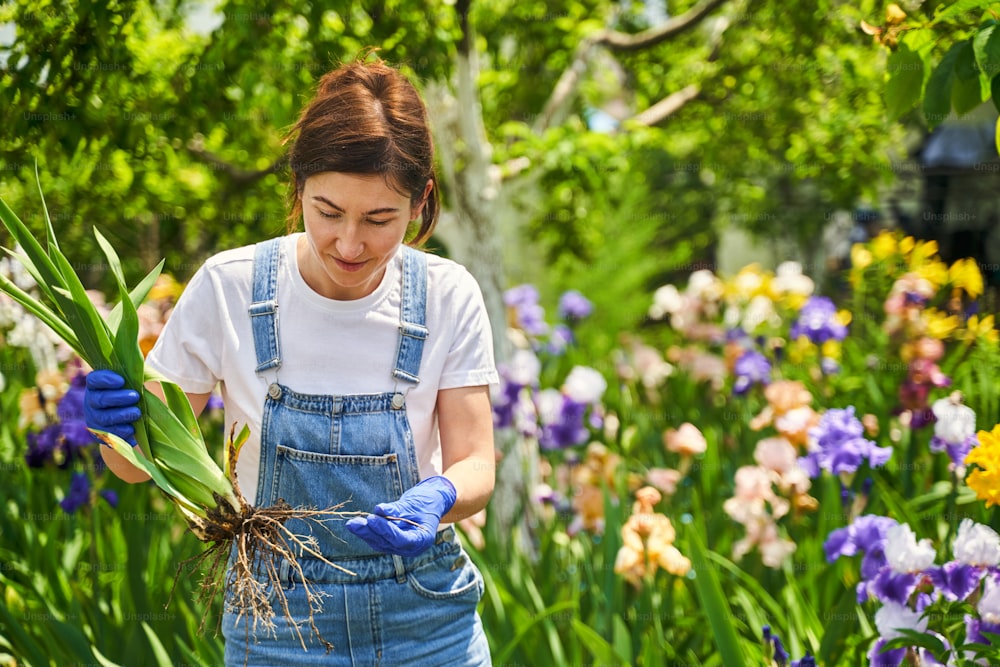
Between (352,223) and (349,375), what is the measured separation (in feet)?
0.78

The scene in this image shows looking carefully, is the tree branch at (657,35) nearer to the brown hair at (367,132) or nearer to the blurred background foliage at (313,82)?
the blurred background foliage at (313,82)

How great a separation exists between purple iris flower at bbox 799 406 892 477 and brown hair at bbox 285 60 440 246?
1.46 metres

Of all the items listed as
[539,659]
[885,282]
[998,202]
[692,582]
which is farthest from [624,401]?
[998,202]

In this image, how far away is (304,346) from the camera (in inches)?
57.0

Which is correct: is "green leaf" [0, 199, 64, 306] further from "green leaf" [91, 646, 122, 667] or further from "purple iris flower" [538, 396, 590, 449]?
"purple iris flower" [538, 396, 590, 449]

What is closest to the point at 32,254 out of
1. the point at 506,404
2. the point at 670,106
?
the point at 506,404

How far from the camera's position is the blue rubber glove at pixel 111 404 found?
1.36 meters

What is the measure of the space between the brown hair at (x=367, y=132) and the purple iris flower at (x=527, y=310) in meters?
2.91

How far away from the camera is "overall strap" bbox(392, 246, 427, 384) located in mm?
1460

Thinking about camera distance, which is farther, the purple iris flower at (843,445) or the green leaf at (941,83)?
the purple iris flower at (843,445)

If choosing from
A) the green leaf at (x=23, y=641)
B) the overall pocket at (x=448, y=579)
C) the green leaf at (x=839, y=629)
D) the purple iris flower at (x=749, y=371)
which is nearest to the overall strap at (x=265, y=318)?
the overall pocket at (x=448, y=579)

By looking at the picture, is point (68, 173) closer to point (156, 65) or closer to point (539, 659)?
point (156, 65)

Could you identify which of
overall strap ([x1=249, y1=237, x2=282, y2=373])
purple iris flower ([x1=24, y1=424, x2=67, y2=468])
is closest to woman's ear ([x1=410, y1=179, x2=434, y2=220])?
overall strap ([x1=249, y1=237, x2=282, y2=373])

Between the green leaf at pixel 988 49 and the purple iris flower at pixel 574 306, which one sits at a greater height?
Answer: the green leaf at pixel 988 49
